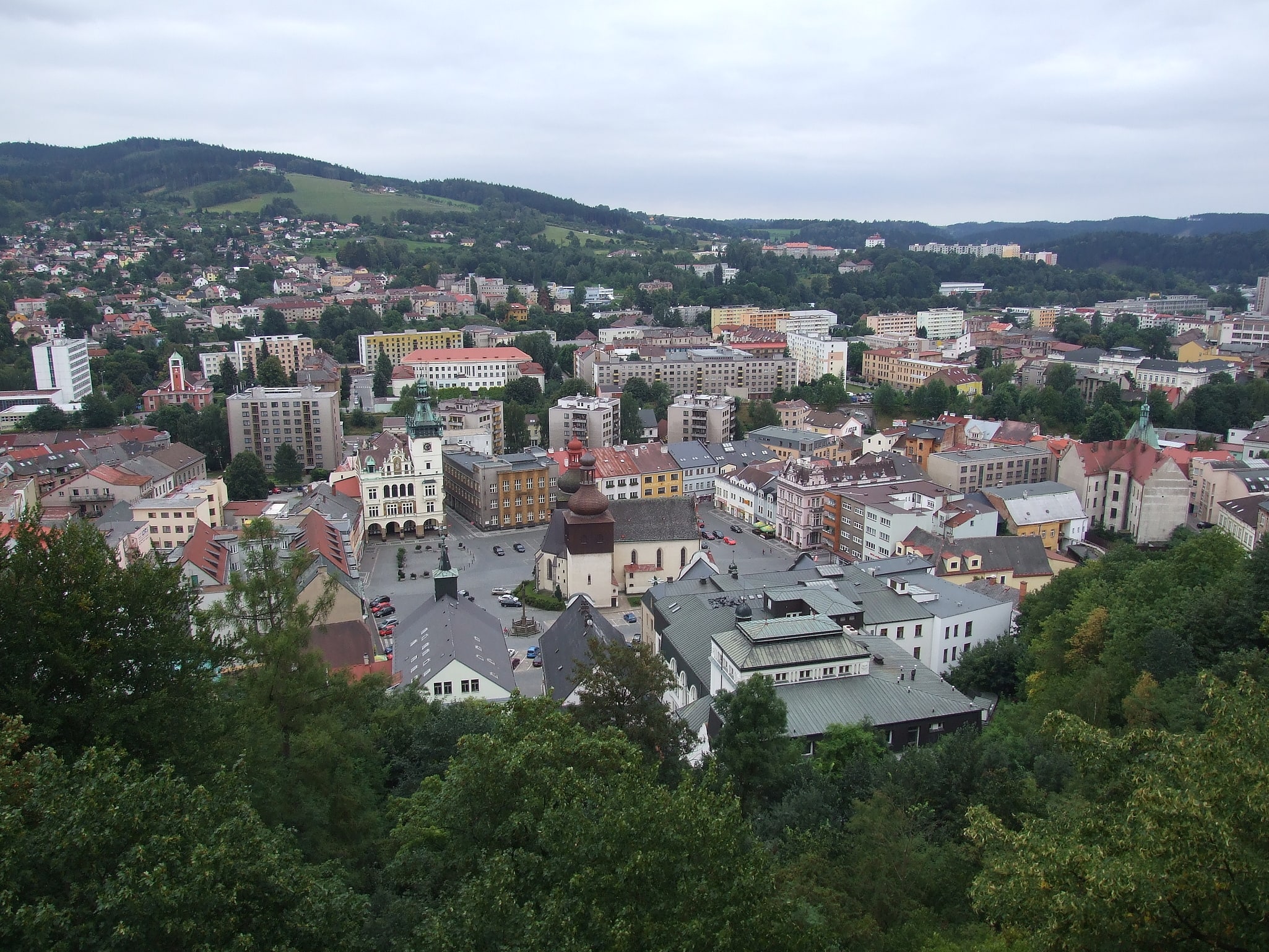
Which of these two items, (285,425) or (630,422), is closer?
(285,425)

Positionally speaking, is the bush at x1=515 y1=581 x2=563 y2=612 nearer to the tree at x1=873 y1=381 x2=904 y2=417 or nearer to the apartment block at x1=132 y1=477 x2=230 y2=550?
the apartment block at x1=132 y1=477 x2=230 y2=550

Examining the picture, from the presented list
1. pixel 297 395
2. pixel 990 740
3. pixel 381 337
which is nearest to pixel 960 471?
pixel 990 740

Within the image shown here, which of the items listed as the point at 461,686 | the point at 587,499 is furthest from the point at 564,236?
the point at 461,686

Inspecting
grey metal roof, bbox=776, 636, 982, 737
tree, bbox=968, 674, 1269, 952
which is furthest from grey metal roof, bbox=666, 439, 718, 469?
tree, bbox=968, 674, 1269, 952

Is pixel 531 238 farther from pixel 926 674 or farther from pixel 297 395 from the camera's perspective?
pixel 926 674

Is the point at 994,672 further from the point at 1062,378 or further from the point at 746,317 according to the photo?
the point at 746,317
